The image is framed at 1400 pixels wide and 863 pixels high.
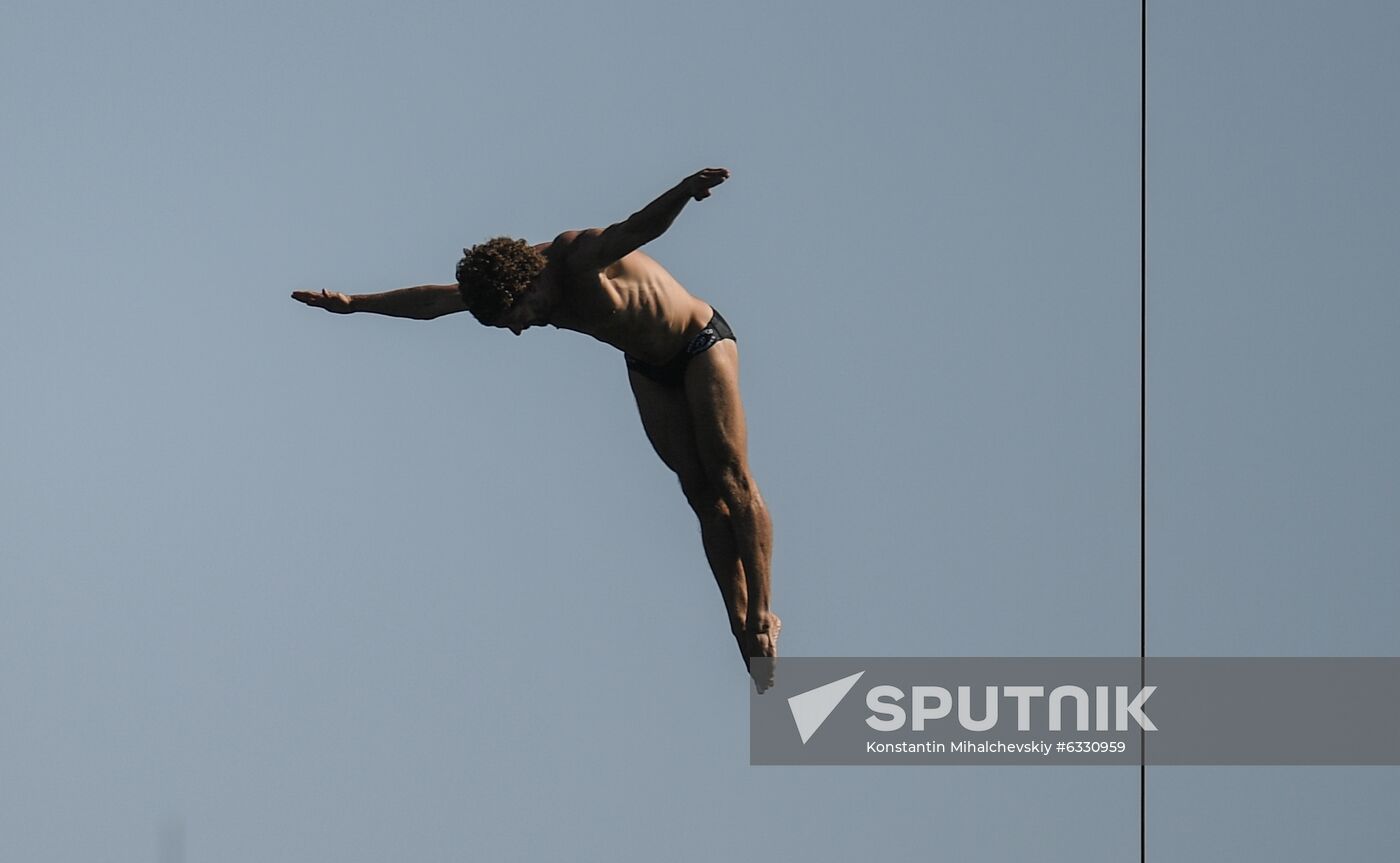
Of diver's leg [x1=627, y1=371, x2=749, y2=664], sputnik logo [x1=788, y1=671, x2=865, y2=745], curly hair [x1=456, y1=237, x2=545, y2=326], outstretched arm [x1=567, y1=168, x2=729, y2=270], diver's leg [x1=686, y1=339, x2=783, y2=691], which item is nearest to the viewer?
outstretched arm [x1=567, y1=168, x2=729, y2=270]

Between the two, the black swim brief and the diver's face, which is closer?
the diver's face

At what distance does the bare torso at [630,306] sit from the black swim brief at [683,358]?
0.04 m

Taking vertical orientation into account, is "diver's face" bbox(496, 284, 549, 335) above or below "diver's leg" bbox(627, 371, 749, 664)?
→ above

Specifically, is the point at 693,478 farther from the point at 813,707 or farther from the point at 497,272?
the point at 813,707

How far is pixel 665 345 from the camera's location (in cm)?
1631

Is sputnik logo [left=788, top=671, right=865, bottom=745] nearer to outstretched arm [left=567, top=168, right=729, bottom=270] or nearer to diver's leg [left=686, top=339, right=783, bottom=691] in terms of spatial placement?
diver's leg [left=686, top=339, right=783, bottom=691]

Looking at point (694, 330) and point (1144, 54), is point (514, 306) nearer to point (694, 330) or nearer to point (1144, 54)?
point (694, 330)

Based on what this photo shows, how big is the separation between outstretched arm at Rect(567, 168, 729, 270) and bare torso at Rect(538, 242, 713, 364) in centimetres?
11

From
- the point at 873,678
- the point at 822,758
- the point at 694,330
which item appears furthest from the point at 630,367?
the point at 873,678

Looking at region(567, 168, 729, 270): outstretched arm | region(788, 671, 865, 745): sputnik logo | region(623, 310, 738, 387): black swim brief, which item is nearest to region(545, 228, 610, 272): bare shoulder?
region(567, 168, 729, 270): outstretched arm

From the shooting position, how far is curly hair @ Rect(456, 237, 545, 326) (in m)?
15.5

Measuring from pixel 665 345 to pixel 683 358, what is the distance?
14 centimetres

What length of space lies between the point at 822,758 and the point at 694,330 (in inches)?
173

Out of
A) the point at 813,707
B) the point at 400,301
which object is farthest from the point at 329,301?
the point at 813,707
